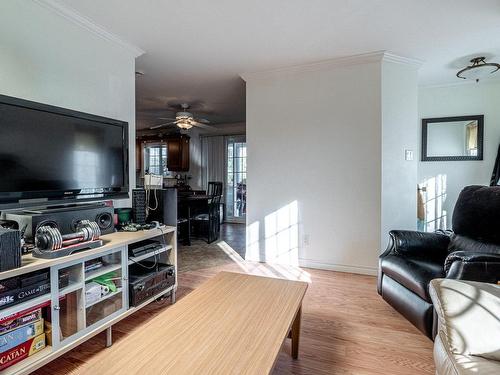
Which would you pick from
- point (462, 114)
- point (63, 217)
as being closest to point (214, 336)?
point (63, 217)

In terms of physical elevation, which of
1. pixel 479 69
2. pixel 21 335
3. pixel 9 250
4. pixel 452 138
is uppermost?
pixel 479 69

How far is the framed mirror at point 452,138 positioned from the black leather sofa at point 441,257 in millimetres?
1818

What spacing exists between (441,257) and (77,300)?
8.79ft

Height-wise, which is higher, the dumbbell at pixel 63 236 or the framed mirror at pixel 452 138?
the framed mirror at pixel 452 138

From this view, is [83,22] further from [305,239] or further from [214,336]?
[305,239]

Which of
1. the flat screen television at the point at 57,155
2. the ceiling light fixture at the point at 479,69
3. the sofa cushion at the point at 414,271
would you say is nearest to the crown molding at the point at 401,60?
the ceiling light fixture at the point at 479,69

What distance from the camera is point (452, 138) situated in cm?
376

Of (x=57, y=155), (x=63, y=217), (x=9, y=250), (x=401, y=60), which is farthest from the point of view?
(x=401, y=60)

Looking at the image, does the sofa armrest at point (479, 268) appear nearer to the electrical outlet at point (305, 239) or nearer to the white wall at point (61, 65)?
the electrical outlet at point (305, 239)

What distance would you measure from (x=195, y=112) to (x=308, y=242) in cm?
369

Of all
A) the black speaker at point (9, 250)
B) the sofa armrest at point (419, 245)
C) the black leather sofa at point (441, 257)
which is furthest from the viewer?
the sofa armrest at point (419, 245)

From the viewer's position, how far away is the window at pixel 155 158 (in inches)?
283

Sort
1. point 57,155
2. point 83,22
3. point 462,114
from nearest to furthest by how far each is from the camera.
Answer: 1. point 57,155
2. point 83,22
3. point 462,114

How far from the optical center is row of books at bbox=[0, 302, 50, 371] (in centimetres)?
129
